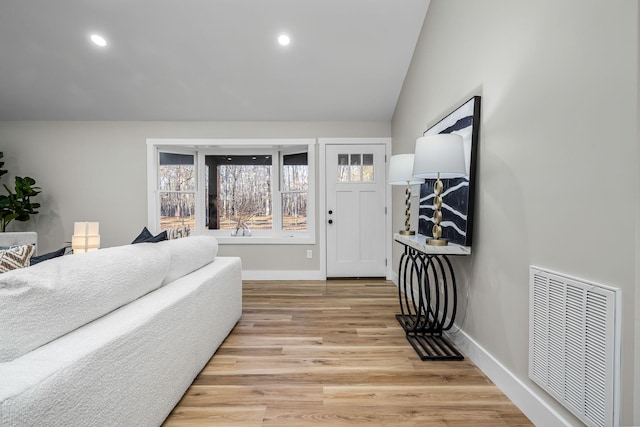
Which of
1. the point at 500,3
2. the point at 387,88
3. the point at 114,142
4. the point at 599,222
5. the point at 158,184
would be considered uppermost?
the point at 387,88

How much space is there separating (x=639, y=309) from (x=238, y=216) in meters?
4.31

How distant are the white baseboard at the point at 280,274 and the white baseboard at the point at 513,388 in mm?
2422

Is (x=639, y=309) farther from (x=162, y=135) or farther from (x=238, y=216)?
(x=162, y=135)

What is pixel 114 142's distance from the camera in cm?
426

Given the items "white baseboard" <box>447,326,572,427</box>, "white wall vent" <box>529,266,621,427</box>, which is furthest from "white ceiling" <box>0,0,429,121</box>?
"white baseboard" <box>447,326,572,427</box>

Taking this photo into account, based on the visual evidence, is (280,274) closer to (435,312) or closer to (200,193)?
(200,193)

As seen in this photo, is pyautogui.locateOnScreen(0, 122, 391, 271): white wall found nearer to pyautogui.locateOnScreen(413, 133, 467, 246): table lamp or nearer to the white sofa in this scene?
pyautogui.locateOnScreen(413, 133, 467, 246): table lamp

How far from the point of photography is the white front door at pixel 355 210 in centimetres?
430

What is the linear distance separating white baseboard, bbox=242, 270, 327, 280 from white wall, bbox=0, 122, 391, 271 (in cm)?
163

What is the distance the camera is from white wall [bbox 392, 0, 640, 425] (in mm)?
1045

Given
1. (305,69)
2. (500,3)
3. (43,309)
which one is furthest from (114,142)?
(500,3)

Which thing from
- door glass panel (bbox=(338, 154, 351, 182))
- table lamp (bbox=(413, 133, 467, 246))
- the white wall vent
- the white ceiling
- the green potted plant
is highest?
the white ceiling

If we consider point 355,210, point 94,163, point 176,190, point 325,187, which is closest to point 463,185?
point 355,210

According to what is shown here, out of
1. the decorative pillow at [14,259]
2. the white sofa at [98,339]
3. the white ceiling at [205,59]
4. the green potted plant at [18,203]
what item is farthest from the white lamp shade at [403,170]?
the green potted plant at [18,203]
